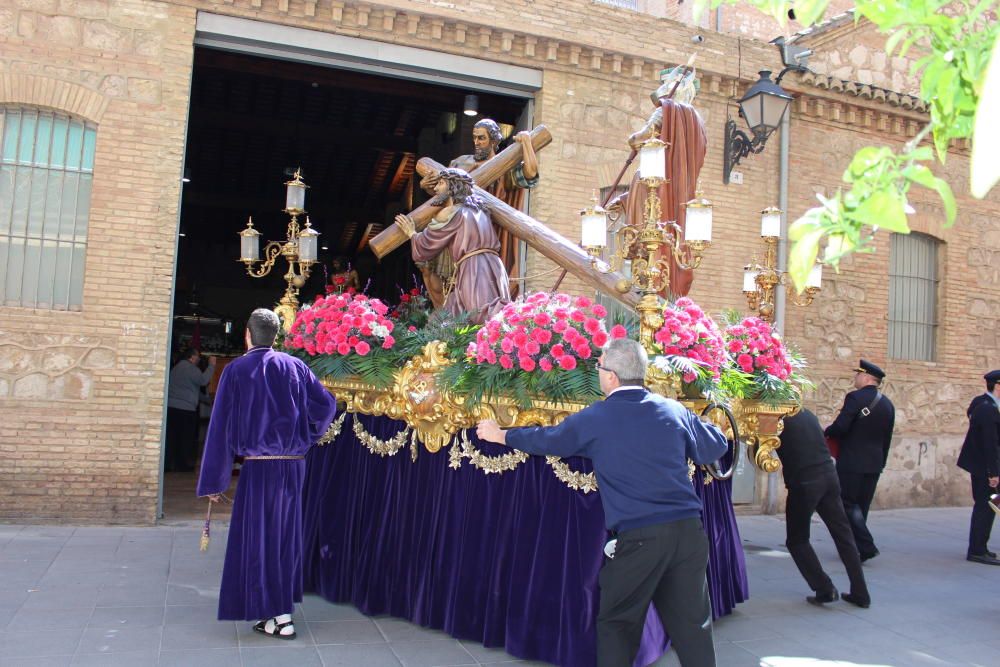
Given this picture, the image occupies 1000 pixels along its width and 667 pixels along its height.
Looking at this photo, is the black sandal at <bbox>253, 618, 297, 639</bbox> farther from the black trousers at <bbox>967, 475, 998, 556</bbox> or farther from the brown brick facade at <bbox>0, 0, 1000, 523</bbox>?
the black trousers at <bbox>967, 475, 998, 556</bbox>

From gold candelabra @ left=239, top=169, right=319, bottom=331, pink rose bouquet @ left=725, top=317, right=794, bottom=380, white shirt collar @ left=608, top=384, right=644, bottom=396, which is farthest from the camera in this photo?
gold candelabra @ left=239, top=169, right=319, bottom=331

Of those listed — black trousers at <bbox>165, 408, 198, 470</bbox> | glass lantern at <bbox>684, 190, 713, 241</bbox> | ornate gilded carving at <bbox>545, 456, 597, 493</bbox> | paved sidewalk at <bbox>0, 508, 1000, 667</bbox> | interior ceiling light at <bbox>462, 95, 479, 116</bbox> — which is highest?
interior ceiling light at <bbox>462, 95, 479, 116</bbox>

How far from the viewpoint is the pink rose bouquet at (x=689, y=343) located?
4.78 meters

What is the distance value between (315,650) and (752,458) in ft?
11.1

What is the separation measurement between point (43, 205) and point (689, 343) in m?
7.41

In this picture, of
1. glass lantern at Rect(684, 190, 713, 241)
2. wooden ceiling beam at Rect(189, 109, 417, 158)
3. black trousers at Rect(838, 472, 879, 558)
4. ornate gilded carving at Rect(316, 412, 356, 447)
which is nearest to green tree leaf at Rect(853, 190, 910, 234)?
A: glass lantern at Rect(684, 190, 713, 241)

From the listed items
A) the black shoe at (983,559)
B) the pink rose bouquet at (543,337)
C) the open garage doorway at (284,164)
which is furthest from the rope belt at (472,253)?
the black shoe at (983,559)

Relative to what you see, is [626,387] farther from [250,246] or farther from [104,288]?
[104,288]

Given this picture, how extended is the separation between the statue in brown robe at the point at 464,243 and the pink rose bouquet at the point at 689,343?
60.2 inches

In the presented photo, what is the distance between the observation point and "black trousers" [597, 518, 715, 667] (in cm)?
368

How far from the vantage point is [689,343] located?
4.89 m

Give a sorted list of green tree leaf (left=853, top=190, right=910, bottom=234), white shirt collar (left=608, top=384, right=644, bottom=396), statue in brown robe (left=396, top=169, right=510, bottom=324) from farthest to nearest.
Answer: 1. statue in brown robe (left=396, top=169, right=510, bottom=324)
2. white shirt collar (left=608, top=384, right=644, bottom=396)
3. green tree leaf (left=853, top=190, right=910, bottom=234)

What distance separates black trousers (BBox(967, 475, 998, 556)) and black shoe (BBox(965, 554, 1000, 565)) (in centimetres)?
2

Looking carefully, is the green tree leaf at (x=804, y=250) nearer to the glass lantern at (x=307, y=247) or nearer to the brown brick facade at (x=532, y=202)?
the glass lantern at (x=307, y=247)
